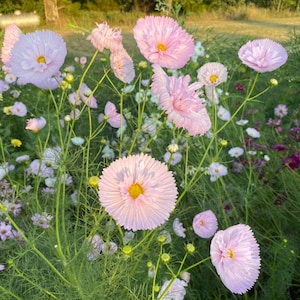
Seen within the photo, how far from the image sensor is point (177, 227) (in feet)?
4.54

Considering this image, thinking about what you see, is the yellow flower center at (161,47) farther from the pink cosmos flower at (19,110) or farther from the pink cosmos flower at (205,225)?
the pink cosmos flower at (19,110)

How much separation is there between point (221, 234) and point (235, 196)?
919mm

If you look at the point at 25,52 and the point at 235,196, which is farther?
the point at 235,196

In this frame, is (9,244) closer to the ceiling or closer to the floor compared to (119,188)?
closer to the floor

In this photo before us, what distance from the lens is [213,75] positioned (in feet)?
3.92

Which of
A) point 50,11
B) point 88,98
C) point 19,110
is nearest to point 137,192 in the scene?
point 88,98

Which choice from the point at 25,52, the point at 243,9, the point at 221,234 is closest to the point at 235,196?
the point at 221,234

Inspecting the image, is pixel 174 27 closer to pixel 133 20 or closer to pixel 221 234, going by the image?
pixel 221 234

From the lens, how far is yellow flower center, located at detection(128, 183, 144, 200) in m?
0.71

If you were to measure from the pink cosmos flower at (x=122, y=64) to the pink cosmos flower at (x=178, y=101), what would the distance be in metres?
0.18

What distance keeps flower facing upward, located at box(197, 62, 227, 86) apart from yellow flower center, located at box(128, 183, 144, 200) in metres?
0.54

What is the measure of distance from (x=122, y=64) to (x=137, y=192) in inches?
15.8

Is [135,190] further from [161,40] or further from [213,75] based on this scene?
[213,75]

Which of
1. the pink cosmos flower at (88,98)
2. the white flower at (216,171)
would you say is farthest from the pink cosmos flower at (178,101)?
the white flower at (216,171)
